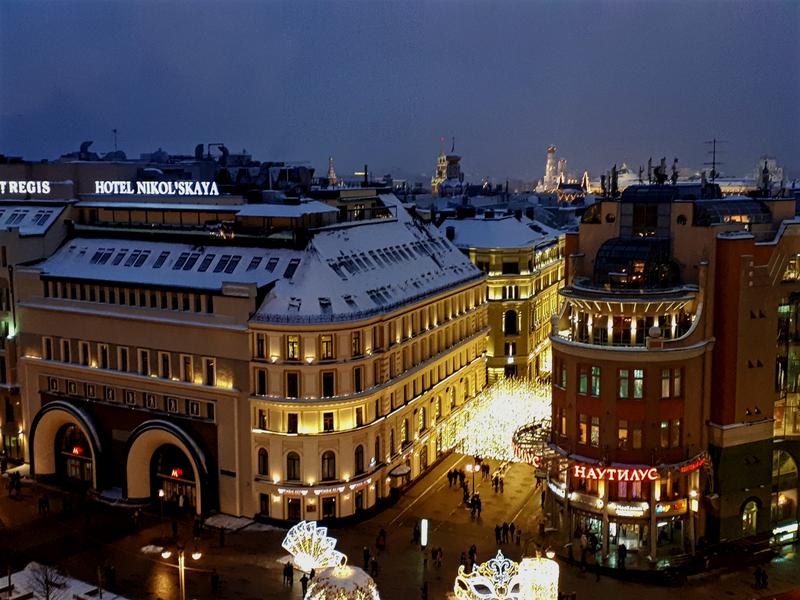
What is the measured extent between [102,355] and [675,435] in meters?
53.7

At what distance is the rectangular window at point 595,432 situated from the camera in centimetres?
7062

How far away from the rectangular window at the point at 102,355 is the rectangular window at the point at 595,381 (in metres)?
46.6

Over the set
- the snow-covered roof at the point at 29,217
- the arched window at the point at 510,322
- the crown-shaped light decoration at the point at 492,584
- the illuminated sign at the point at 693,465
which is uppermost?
the snow-covered roof at the point at 29,217

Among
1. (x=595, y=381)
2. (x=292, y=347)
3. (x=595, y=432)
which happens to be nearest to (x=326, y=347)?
(x=292, y=347)

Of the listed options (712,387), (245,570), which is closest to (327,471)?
(245,570)

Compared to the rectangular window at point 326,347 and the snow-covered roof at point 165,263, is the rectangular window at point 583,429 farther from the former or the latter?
the snow-covered roof at point 165,263

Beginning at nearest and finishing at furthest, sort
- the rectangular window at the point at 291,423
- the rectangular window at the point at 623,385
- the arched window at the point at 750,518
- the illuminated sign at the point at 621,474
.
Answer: the illuminated sign at the point at 621,474
the rectangular window at the point at 623,385
the arched window at the point at 750,518
the rectangular window at the point at 291,423

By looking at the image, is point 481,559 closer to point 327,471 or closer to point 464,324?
point 327,471

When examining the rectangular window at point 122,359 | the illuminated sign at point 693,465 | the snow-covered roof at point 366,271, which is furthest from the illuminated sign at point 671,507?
the rectangular window at point 122,359

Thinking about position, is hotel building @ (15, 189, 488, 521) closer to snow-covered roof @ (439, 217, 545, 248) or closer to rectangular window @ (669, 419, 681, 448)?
rectangular window @ (669, 419, 681, 448)

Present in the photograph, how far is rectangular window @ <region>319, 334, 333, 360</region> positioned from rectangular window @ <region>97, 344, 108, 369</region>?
23.8 meters

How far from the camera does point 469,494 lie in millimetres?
87062

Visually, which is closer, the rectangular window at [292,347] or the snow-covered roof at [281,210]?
the rectangular window at [292,347]

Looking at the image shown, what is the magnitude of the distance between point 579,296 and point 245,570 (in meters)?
34.1
